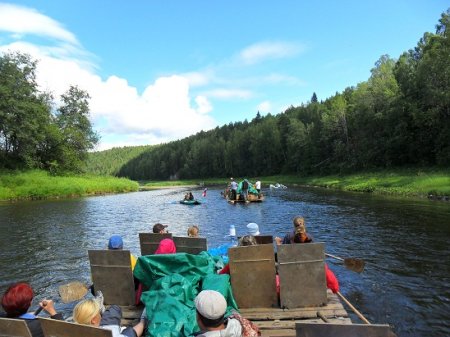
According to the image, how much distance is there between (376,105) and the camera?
61312 millimetres

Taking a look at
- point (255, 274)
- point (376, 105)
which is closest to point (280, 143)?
point (376, 105)

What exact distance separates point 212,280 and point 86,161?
61.9m

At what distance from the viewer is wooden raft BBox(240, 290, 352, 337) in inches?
269

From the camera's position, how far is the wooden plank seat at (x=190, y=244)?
9531mm

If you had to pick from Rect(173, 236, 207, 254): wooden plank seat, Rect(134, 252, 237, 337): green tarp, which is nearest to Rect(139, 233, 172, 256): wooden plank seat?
Rect(173, 236, 207, 254): wooden plank seat

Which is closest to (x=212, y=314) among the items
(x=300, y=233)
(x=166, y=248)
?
(x=166, y=248)

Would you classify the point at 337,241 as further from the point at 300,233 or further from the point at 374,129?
the point at 374,129

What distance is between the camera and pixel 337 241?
1695 centimetres

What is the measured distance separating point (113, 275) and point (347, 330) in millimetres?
5550

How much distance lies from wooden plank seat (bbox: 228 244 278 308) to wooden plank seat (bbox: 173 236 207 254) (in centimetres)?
197

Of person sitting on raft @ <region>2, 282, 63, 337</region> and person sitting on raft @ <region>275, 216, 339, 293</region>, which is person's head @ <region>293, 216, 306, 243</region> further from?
person sitting on raft @ <region>2, 282, 63, 337</region>

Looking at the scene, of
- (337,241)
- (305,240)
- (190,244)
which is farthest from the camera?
(337,241)

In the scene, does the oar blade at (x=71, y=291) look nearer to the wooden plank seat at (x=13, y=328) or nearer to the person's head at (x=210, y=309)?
the wooden plank seat at (x=13, y=328)

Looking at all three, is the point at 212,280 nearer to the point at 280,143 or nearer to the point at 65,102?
the point at 65,102
